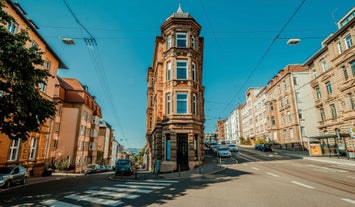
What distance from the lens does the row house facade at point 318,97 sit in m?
25.4

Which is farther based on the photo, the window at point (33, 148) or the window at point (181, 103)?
the window at point (33, 148)

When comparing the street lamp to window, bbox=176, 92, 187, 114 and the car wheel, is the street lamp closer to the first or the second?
window, bbox=176, 92, 187, 114

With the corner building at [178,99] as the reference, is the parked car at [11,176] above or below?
below

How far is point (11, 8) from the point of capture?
16.3 meters

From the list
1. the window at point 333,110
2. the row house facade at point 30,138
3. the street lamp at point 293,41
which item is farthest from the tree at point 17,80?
the window at point 333,110

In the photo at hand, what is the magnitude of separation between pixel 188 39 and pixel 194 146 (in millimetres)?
11771

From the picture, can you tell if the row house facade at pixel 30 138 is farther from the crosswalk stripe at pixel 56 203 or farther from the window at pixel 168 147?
the window at pixel 168 147

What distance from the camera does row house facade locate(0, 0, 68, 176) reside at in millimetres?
16953

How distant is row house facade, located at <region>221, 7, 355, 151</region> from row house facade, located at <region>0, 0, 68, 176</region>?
3530 centimetres

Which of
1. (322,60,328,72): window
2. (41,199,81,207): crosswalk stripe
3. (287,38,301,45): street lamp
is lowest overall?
(41,199,81,207): crosswalk stripe

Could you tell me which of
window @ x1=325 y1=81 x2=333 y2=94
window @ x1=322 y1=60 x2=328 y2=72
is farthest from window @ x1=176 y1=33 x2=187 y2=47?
window @ x1=322 y1=60 x2=328 y2=72

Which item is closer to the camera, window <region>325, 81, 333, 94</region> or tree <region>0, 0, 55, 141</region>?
tree <region>0, 0, 55, 141</region>

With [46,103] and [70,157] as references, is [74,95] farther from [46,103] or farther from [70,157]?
[46,103]

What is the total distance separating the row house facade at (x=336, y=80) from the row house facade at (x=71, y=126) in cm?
3978
